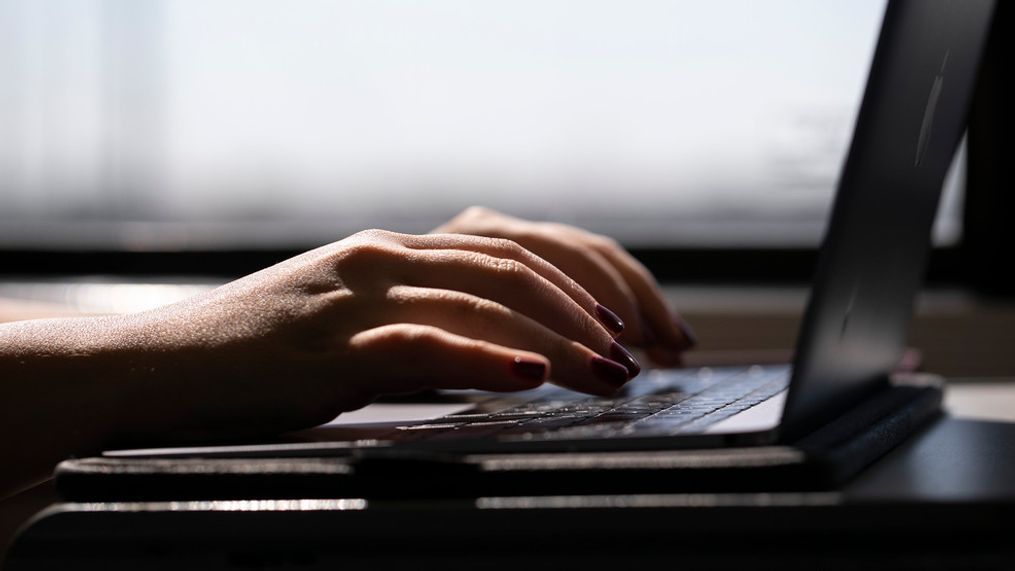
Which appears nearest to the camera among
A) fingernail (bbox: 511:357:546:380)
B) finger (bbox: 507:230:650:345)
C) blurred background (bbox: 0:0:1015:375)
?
fingernail (bbox: 511:357:546:380)

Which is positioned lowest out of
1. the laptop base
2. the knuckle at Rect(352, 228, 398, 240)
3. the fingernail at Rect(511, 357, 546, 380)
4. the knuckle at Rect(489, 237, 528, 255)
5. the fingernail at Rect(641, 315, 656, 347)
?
the fingernail at Rect(641, 315, 656, 347)

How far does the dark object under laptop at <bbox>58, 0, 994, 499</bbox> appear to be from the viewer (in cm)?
32

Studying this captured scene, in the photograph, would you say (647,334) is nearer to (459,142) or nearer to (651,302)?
(651,302)

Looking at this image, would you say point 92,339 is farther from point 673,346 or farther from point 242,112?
point 242,112

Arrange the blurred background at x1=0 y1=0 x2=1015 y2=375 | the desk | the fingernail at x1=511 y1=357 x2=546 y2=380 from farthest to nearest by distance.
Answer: the blurred background at x1=0 y1=0 x2=1015 y2=375, the fingernail at x1=511 y1=357 x2=546 y2=380, the desk

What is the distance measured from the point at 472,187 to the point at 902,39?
124cm

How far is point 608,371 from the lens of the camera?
45 cm

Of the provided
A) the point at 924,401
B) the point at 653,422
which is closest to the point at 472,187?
the point at 924,401

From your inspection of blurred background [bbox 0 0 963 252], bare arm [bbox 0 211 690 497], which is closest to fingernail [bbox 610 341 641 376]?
bare arm [bbox 0 211 690 497]

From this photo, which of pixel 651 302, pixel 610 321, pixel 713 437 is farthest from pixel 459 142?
pixel 713 437

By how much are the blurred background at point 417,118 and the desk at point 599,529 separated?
117cm

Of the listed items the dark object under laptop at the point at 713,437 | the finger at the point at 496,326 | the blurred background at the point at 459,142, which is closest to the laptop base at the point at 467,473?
the dark object under laptop at the point at 713,437

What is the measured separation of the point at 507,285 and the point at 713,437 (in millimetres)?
139

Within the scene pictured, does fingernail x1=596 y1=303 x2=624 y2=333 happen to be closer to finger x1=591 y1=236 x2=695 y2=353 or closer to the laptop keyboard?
the laptop keyboard
